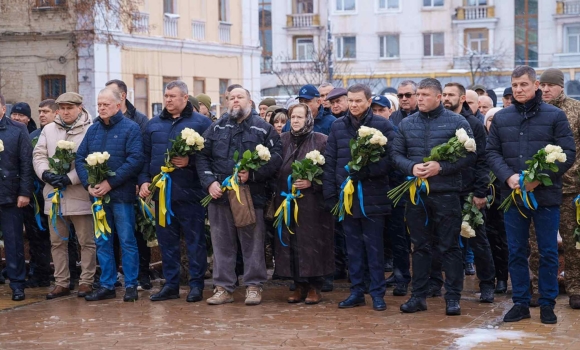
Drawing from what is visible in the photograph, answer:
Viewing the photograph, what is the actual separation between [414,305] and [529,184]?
1711mm

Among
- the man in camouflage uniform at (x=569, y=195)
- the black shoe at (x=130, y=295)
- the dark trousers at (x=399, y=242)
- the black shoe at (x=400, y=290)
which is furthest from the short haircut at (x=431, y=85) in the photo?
the black shoe at (x=130, y=295)

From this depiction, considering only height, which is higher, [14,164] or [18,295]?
[14,164]

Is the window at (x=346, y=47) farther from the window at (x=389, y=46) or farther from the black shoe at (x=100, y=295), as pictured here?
the black shoe at (x=100, y=295)

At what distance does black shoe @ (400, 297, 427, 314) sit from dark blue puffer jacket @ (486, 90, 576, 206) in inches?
54.5

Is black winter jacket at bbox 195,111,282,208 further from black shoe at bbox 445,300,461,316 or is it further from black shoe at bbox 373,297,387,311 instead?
black shoe at bbox 445,300,461,316

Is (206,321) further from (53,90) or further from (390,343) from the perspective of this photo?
(53,90)

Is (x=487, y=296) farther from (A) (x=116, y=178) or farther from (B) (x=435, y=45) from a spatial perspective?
(B) (x=435, y=45)

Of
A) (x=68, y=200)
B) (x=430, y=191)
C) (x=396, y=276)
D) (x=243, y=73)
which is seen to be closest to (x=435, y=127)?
(x=430, y=191)

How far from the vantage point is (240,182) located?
37.1 ft

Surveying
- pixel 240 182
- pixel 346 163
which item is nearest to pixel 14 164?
pixel 240 182

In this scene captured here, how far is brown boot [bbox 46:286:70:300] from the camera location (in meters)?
12.1

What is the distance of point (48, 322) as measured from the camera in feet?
34.6

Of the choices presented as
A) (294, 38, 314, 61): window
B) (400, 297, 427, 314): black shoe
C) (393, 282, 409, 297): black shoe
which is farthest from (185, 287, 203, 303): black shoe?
(294, 38, 314, 61): window

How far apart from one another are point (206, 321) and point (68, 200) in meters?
2.54
